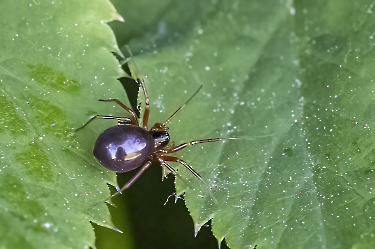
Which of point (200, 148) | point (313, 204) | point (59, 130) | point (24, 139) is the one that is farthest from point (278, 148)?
point (24, 139)

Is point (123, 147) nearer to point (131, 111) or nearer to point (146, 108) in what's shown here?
point (131, 111)

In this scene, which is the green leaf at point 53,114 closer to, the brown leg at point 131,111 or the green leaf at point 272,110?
the brown leg at point 131,111

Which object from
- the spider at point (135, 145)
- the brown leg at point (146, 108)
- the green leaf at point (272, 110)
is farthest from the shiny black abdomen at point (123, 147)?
the green leaf at point (272, 110)

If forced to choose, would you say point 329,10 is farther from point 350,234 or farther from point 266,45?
point 350,234

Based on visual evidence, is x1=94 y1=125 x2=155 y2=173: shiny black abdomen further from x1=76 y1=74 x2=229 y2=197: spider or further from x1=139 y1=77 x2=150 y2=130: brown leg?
x1=139 y1=77 x2=150 y2=130: brown leg

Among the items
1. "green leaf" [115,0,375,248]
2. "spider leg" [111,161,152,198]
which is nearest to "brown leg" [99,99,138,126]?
"green leaf" [115,0,375,248]

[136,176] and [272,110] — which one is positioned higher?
[272,110]

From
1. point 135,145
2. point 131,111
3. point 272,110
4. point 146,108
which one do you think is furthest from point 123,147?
point 272,110
